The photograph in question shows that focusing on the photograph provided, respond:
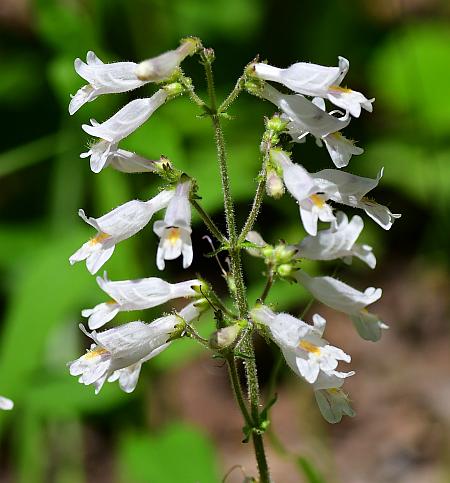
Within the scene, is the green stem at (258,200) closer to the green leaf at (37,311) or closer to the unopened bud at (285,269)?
the unopened bud at (285,269)

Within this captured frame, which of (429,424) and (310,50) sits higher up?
(310,50)

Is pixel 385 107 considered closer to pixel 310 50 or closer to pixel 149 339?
pixel 310 50

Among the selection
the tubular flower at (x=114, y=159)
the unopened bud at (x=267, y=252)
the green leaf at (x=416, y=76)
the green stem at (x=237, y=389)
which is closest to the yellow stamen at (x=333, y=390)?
the green stem at (x=237, y=389)

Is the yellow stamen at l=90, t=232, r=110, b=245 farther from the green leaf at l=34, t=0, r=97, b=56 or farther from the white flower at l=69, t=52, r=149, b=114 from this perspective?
the green leaf at l=34, t=0, r=97, b=56

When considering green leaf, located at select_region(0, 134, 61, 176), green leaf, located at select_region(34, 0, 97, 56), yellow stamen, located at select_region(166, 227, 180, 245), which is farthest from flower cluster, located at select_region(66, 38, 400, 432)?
green leaf, located at select_region(0, 134, 61, 176)

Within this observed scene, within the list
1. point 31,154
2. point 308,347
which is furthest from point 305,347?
point 31,154

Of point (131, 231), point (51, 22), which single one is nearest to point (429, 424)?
point (51, 22)
